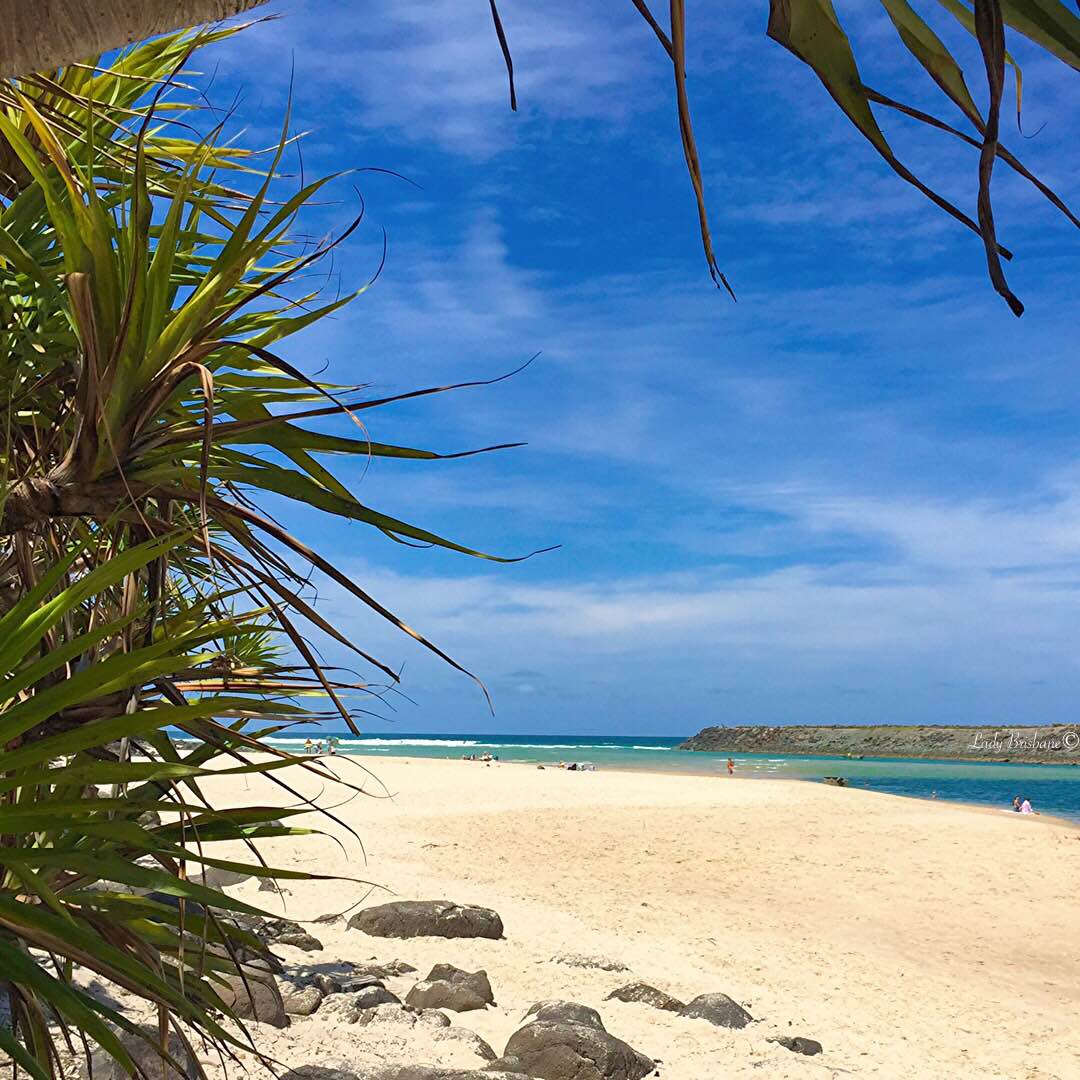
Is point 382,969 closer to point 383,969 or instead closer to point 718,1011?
point 383,969

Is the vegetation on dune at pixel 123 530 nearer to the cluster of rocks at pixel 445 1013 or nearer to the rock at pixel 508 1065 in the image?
the cluster of rocks at pixel 445 1013

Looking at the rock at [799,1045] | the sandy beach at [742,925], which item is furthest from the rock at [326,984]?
the rock at [799,1045]

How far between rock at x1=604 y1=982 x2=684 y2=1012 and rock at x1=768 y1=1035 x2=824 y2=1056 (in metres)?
0.60

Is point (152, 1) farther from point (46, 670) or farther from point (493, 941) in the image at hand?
point (493, 941)

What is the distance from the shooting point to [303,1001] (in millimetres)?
4559

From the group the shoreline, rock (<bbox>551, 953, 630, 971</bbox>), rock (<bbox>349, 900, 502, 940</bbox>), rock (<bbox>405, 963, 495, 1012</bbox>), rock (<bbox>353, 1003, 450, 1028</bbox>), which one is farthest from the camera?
the shoreline

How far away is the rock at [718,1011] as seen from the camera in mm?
5312

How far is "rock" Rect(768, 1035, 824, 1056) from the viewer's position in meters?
5.05

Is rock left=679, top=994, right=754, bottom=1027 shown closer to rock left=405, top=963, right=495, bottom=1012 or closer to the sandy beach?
the sandy beach

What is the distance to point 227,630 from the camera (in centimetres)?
209

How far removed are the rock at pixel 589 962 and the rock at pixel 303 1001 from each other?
2.18m

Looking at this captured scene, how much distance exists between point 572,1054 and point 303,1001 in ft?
4.10

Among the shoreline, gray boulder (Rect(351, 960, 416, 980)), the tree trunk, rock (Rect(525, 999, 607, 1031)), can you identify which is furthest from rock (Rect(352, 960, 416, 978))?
the shoreline

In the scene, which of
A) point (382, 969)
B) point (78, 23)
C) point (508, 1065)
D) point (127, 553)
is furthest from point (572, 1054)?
point (78, 23)
